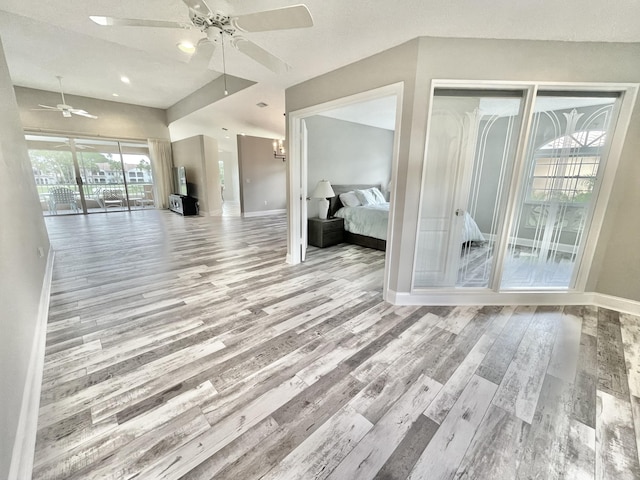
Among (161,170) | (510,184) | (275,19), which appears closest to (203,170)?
(161,170)

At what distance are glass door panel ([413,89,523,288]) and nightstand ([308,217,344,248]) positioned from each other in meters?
2.23

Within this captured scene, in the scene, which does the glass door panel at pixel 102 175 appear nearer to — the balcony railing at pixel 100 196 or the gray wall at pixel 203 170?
the balcony railing at pixel 100 196

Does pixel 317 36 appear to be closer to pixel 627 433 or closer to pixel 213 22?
pixel 213 22

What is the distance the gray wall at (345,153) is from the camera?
5.14 m

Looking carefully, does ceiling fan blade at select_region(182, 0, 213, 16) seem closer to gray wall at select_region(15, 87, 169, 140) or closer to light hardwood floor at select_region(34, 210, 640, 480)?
light hardwood floor at select_region(34, 210, 640, 480)

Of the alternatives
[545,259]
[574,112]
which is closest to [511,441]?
[545,259]

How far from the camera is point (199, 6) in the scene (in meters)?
1.55

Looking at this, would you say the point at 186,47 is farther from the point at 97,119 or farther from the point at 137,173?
the point at 137,173

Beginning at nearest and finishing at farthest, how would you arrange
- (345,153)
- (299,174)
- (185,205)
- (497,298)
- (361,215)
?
(497,298) → (299,174) → (361,215) → (345,153) → (185,205)

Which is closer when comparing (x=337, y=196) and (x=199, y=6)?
(x=199, y=6)

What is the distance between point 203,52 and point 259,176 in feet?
20.0

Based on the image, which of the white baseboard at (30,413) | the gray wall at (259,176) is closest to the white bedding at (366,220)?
the gray wall at (259,176)

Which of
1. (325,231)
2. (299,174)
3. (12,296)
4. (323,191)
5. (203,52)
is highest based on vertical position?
(203,52)

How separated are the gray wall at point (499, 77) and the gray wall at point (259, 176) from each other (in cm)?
553
